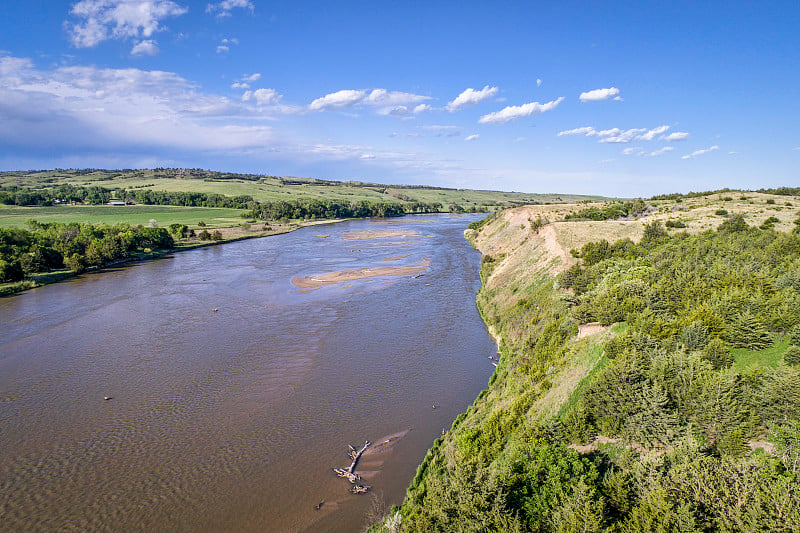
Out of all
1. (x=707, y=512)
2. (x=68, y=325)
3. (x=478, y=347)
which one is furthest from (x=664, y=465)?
(x=68, y=325)

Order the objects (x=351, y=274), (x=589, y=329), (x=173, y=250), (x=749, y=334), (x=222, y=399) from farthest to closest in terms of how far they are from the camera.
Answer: (x=173, y=250), (x=351, y=274), (x=222, y=399), (x=589, y=329), (x=749, y=334)

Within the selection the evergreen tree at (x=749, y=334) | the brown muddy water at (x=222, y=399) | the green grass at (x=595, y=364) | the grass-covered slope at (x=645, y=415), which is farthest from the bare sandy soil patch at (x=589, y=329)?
the brown muddy water at (x=222, y=399)

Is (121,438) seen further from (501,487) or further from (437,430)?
(501,487)

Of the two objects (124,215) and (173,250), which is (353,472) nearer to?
(173,250)

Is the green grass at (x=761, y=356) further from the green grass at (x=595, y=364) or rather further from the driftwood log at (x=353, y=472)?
the driftwood log at (x=353, y=472)

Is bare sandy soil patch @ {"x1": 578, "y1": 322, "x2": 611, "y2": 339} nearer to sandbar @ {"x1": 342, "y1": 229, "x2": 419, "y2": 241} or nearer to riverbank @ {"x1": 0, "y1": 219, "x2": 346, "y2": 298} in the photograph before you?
riverbank @ {"x1": 0, "y1": 219, "x2": 346, "y2": 298}

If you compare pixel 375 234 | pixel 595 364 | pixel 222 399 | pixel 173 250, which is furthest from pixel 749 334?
pixel 375 234
